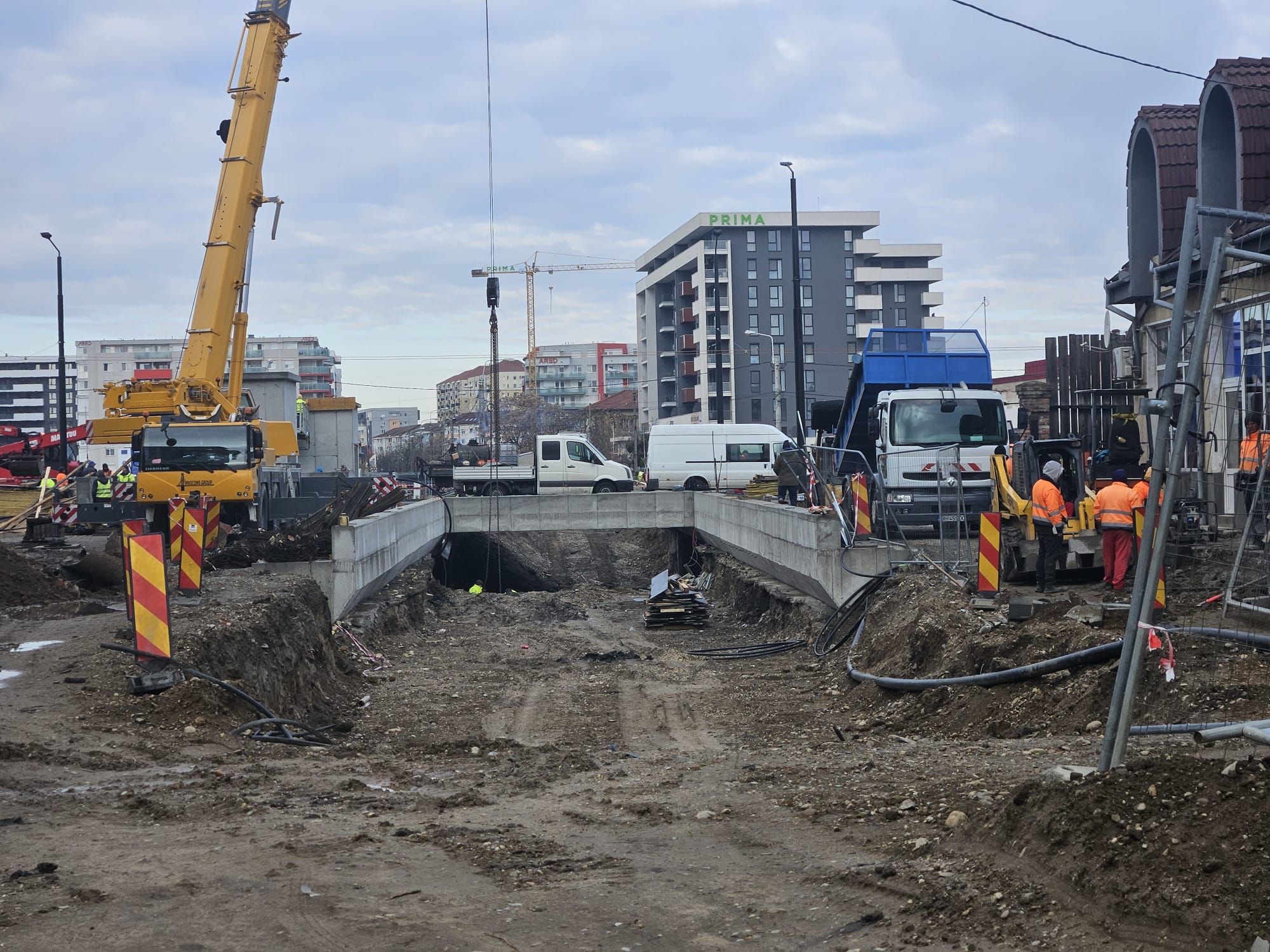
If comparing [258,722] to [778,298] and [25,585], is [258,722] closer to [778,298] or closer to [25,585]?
[25,585]

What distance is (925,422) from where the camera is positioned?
20188 millimetres

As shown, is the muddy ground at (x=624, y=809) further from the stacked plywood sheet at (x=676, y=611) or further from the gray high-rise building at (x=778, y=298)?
the gray high-rise building at (x=778, y=298)

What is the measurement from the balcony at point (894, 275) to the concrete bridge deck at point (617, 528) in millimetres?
63823

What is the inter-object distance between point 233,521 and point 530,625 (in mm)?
6268

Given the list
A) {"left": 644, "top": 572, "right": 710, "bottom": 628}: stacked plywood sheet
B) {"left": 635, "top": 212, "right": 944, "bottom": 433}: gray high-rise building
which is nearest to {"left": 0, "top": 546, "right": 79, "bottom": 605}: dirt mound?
{"left": 644, "top": 572, "right": 710, "bottom": 628}: stacked plywood sheet

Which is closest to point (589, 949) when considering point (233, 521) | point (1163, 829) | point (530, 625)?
point (1163, 829)

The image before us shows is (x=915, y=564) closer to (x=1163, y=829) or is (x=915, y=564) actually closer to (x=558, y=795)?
(x=558, y=795)

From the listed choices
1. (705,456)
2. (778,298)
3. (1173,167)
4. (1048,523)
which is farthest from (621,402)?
(1048,523)

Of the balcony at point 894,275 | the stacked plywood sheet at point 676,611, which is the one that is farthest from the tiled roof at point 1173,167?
the balcony at point 894,275

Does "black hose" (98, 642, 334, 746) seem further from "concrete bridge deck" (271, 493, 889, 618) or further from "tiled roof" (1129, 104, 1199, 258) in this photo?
"tiled roof" (1129, 104, 1199, 258)

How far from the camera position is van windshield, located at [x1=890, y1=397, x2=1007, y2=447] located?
20141mm

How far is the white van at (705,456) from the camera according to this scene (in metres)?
38.8

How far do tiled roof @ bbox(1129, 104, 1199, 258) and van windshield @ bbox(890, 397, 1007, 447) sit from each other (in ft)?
13.2

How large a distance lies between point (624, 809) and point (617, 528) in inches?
937
